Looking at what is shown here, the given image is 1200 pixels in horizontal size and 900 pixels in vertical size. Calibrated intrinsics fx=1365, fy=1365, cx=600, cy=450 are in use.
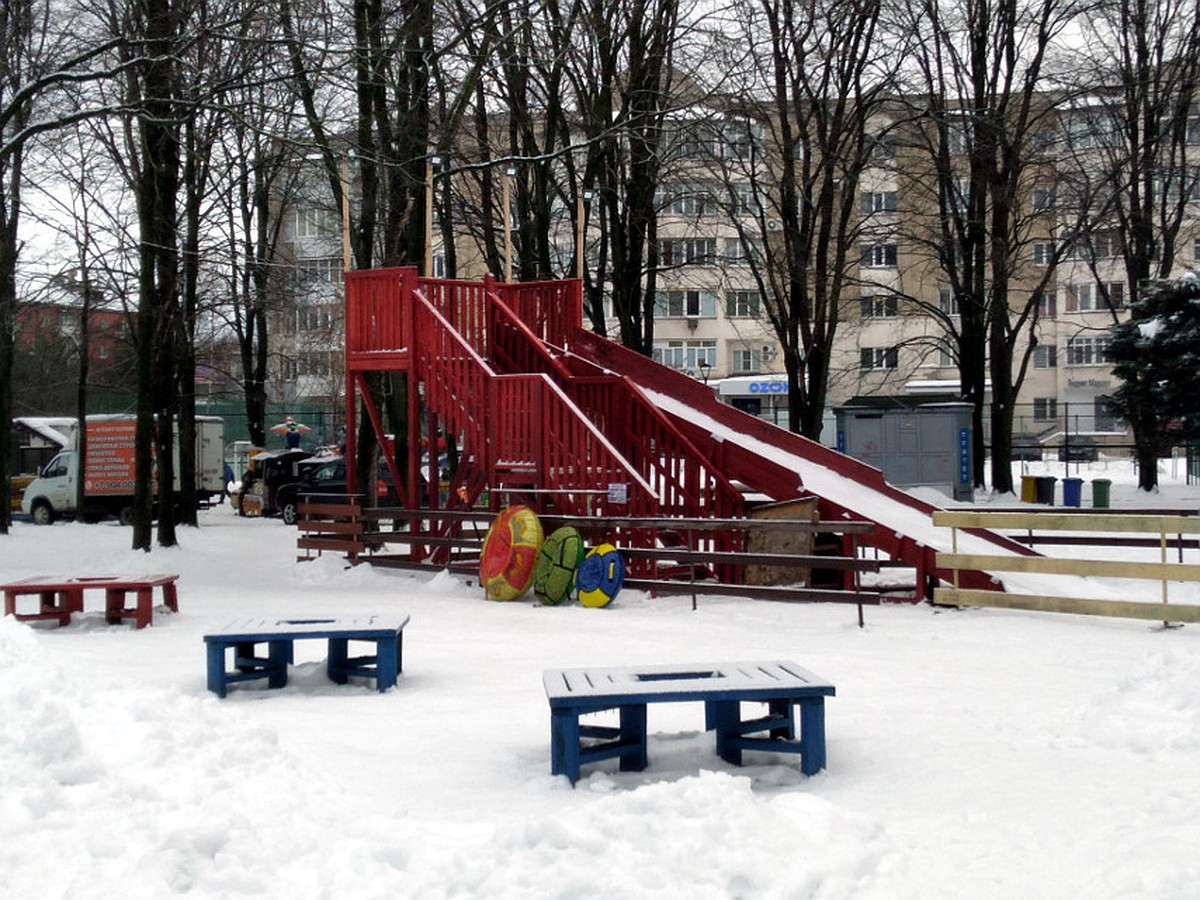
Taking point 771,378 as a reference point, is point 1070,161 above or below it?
above

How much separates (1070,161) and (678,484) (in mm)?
21408

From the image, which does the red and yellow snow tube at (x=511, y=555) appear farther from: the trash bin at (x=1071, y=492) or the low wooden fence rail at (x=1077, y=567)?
the trash bin at (x=1071, y=492)

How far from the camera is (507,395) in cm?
1819

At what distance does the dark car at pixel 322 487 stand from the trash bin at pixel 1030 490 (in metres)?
16.0

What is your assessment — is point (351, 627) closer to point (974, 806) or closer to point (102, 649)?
point (102, 649)

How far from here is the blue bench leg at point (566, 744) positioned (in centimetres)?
709

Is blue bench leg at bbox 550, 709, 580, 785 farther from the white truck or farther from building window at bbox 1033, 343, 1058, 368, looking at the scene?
building window at bbox 1033, 343, 1058, 368

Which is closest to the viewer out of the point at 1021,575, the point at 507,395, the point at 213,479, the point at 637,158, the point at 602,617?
the point at 602,617

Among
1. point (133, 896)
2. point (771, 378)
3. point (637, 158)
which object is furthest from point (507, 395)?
point (771, 378)

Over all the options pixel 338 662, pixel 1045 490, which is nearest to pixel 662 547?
pixel 338 662

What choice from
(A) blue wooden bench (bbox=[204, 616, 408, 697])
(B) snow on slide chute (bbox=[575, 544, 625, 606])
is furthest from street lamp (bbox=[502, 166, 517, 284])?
(A) blue wooden bench (bbox=[204, 616, 408, 697])

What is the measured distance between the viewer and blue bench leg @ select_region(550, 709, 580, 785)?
7.09m

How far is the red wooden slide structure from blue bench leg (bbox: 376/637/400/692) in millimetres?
6833

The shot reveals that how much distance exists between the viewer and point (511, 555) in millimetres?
16438
